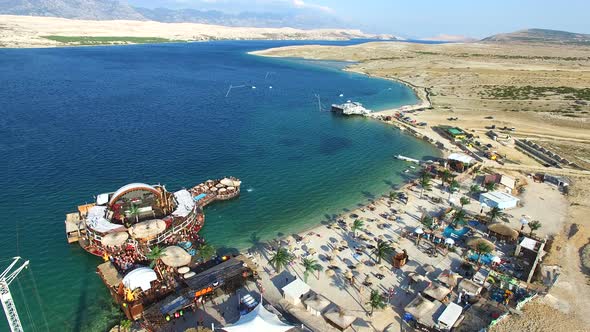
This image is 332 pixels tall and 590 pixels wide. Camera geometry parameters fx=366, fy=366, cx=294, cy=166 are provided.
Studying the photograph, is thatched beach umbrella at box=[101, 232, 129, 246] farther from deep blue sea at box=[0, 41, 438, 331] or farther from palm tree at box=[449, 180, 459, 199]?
palm tree at box=[449, 180, 459, 199]

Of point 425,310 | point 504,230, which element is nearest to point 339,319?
point 425,310

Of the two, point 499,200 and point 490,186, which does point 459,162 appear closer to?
point 490,186

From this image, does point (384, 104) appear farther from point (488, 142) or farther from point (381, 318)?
point (381, 318)

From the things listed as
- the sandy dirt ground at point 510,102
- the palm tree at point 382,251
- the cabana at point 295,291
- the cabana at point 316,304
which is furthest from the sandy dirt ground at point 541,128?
the cabana at point 295,291

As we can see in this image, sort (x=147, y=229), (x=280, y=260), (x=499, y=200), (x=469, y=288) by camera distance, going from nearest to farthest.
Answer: (x=469, y=288) < (x=280, y=260) < (x=147, y=229) < (x=499, y=200)

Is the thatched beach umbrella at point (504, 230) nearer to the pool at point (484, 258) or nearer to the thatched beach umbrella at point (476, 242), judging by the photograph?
the thatched beach umbrella at point (476, 242)

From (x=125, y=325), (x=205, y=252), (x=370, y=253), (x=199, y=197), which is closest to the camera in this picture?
(x=125, y=325)
